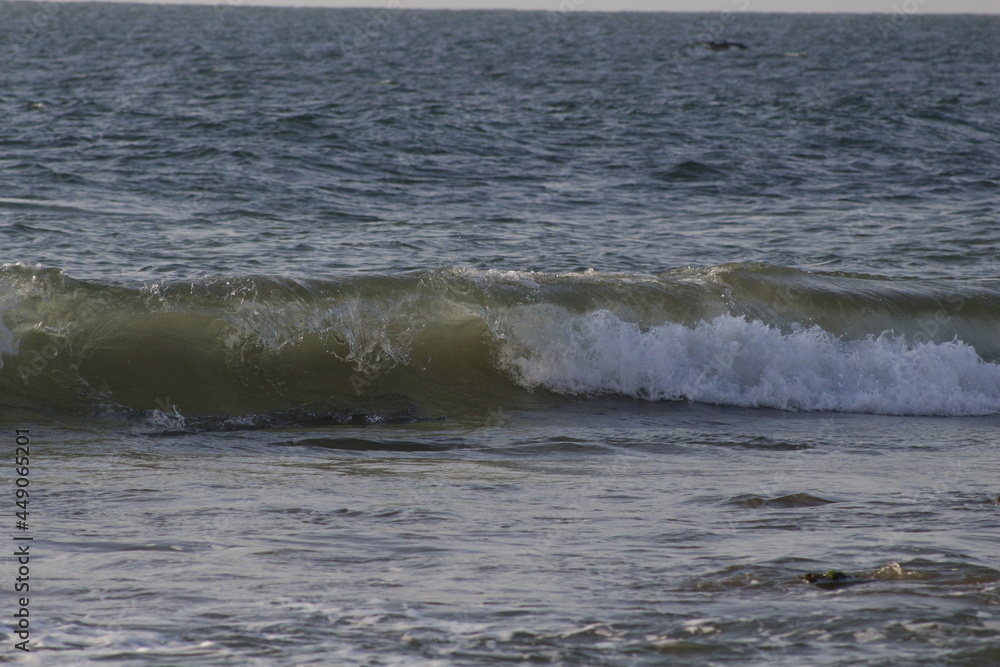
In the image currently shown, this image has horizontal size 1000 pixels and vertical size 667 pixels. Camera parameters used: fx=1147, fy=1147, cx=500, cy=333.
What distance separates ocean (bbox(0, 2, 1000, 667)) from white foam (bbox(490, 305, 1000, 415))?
0.02m

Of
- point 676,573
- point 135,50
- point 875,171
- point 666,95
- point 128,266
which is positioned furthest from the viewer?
point 135,50

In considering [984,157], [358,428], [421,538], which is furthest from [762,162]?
[421,538]

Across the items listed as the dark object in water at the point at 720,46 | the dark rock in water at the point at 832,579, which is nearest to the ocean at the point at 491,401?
the dark rock in water at the point at 832,579

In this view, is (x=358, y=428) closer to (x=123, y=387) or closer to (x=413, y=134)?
(x=123, y=387)

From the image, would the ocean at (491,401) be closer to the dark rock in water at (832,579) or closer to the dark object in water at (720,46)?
the dark rock in water at (832,579)

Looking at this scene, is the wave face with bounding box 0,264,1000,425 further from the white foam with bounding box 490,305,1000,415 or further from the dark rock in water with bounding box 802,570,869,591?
the dark rock in water with bounding box 802,570,869,591

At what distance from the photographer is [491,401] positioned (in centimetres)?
764

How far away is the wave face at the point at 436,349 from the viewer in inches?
293

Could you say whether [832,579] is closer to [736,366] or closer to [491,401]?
[491,401]

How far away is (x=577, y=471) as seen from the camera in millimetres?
5680

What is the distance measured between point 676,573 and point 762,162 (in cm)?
1514

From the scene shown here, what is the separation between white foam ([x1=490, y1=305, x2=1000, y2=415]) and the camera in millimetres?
7867

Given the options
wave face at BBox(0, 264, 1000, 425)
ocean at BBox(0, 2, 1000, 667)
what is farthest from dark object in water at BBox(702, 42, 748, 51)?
wave face at BBox(0, 264, 1000, 425)

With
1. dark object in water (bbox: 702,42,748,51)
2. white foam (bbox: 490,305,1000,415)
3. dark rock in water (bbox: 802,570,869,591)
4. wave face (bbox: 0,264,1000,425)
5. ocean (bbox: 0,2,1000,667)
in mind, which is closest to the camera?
ocean (bbox: 0,2,1000,667)
